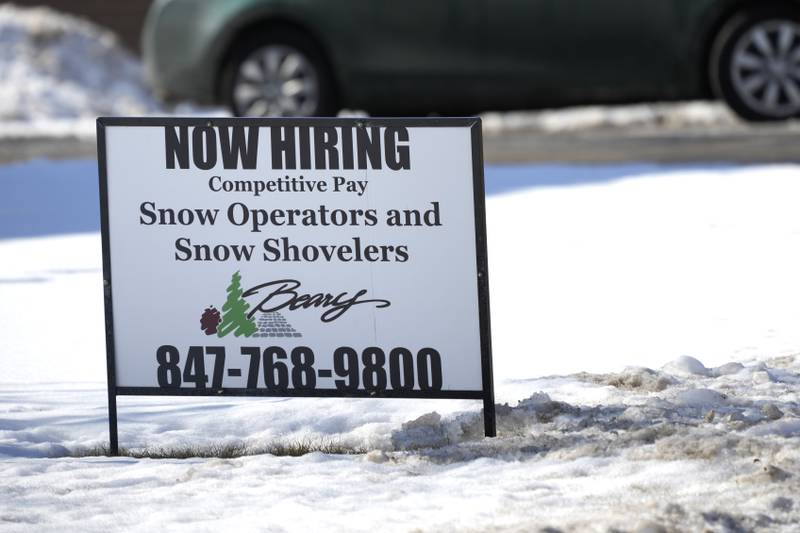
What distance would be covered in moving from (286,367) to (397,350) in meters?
0.33

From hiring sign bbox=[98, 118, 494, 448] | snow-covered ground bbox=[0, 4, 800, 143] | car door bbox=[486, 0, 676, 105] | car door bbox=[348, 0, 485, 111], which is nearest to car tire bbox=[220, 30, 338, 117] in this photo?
car door bbox=[348, 0, 485, 111]

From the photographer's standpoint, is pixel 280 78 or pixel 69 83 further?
pixel 69 83

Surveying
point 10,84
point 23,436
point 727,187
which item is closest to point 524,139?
point 727,187

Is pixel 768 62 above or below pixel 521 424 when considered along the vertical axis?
above

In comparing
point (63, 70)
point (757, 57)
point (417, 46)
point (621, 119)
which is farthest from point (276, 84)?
point (63, 70)

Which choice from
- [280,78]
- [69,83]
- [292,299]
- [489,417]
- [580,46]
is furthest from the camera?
[69,83]

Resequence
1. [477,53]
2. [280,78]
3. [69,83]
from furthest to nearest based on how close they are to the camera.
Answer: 1. [69,83]
2. [280,78]
3. [477,53]

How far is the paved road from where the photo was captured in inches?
419

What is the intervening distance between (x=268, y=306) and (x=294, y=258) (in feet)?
0.53

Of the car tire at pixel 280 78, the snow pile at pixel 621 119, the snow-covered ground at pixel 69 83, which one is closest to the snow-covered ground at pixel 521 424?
the car tire at pixel 280 78

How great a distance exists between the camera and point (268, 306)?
470 cm

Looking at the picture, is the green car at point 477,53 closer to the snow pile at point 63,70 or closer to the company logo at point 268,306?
the snow pile at point 63,70

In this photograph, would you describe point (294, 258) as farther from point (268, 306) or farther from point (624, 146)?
point (624, 146)

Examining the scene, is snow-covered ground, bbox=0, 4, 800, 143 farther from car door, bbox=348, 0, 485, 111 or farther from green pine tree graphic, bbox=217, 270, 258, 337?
green pine tree graphic, bbox=217, 270, 258, 337
